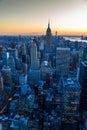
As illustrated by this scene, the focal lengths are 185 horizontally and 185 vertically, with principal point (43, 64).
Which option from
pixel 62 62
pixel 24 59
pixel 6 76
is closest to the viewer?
pixel 6 76

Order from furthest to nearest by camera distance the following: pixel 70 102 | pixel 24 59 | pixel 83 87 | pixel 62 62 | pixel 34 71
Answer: pixel 24 59, pixel 62 62, pixel 34 71, pixel 83 87, pixel 70 102

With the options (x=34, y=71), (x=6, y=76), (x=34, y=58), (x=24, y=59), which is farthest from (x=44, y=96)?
(x=24, y=59)

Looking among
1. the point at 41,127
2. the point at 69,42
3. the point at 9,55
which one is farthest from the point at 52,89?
the point at 69,42

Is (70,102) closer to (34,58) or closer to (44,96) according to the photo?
(44,96)

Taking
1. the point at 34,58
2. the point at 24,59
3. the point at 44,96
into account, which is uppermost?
the point at 34,58

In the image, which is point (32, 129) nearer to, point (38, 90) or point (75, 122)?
point (75, 122)

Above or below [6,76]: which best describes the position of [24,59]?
above

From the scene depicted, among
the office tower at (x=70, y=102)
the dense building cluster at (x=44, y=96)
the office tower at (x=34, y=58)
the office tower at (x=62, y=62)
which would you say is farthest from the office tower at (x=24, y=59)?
the office tower at (x=70, y=102)

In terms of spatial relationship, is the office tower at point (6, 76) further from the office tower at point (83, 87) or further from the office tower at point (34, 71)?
the office tower at point (83, 87)

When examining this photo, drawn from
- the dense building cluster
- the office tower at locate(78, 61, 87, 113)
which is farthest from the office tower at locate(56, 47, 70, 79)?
the office tower at locate(78, 61, 87, 113)
